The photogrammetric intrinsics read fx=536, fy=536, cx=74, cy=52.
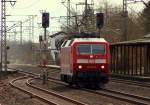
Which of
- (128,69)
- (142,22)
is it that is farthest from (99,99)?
(142,22)

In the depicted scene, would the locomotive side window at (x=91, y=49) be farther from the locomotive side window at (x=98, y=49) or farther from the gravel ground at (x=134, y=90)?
the gravel ground at (x=134, y=90)

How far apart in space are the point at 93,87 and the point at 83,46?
279 centimetres

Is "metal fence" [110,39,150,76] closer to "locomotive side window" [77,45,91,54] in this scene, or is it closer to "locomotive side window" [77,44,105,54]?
"locomotive side window" [77,44,105,54]

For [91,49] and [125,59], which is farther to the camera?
[125,59]

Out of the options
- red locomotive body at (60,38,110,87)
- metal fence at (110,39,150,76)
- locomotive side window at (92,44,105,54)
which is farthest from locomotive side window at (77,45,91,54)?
metal fence at (110,39,150,76)

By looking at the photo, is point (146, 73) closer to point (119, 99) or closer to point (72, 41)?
point (72, 41)

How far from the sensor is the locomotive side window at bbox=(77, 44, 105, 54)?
30.1m

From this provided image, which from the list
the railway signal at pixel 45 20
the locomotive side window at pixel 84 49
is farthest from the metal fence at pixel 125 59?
the locomotive side window at pixel 84 49

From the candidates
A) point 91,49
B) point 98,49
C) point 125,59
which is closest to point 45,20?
point 91,49

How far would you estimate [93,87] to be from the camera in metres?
31.6

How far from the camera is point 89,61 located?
29.8 m

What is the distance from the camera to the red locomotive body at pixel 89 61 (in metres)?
29.8

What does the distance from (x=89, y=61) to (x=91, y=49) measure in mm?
835

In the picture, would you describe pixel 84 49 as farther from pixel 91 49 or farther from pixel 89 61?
pixel 89 61
